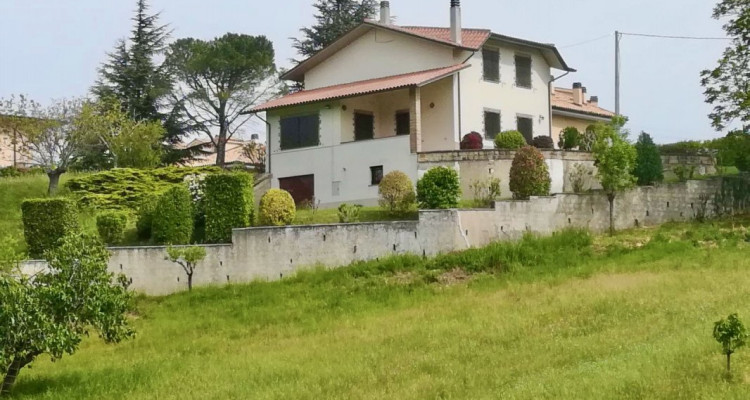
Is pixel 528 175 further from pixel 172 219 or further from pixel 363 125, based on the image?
pixel 172 219

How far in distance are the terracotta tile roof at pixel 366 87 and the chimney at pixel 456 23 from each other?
149 cm

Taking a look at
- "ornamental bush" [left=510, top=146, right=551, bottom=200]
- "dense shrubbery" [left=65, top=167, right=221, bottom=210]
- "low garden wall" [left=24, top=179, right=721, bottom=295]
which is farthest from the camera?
"dense shrubbery" [left=65, top=167, right=221, bottom=210]

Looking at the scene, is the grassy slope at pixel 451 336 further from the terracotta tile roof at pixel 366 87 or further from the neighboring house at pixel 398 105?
the terracotta tile roof at pixel 366 87

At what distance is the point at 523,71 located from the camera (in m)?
32.7

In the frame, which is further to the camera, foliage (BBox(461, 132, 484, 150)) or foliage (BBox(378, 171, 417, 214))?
foliage (BBox(461, 132, 484, 150))

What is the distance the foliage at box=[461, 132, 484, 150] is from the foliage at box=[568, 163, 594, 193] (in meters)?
3.38

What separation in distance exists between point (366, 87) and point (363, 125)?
5.96 feet

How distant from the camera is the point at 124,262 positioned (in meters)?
24.0

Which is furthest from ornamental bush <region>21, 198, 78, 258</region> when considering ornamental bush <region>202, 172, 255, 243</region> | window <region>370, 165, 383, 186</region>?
window <region>370, 165, 383, 186</region>

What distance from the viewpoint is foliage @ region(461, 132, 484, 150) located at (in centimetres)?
2816

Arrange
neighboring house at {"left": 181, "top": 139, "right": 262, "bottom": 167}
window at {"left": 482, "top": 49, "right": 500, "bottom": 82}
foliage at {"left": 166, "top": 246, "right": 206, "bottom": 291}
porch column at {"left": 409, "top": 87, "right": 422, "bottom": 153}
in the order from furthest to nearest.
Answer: neighboring house at {"left": 181, "top": 139, "right": 262, "bottom": 167} < window at {"left": 482, "top": 49, "right": 500, "bottom": 82} < porch column at {"left": 409, "top": 87, "right": 422, "bottom": 153} < foliage at {"left": 166, "top": 246, "right": 206, "bottom": 291}

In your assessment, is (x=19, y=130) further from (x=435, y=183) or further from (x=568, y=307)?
(x=568, y=307)

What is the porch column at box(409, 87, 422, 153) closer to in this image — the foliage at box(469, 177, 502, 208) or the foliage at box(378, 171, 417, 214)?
the foliage at box(469, 177, 502, 208)

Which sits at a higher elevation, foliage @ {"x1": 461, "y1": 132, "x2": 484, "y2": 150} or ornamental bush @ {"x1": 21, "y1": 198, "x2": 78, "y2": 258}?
foliage @ {"x1": 461, "y1": 132, "x2": 484, "y2": 150}
